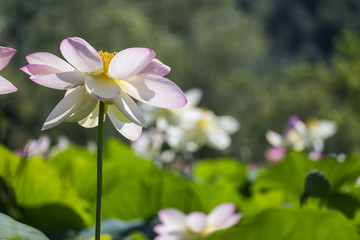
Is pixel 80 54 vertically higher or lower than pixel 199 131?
lower

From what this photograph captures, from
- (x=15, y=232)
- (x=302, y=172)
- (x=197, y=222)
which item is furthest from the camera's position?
(x=302, y=172)

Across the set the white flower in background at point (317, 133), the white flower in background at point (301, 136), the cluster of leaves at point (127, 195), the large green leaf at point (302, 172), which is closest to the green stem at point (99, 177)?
the cluster of leaves at point (127, 195)

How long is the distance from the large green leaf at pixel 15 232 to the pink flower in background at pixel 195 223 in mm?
188

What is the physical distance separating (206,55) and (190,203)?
38.1 ft

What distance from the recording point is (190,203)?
0.67 m

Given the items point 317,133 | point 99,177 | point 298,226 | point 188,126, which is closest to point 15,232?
point 99,177

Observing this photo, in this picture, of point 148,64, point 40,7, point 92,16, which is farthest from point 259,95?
point 148,64

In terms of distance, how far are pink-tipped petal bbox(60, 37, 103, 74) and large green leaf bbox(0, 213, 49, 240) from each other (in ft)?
0.40

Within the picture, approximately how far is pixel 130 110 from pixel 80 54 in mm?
57

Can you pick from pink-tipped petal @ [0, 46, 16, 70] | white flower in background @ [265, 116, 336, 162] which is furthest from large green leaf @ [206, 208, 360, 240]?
white flower in background @ [265, 116, 336, 162]

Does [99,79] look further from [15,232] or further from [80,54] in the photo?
[15,232]

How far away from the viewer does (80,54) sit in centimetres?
34

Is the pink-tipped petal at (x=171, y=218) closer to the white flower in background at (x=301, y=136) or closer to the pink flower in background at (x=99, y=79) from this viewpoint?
the pink flower in background at (x=99, y=79)

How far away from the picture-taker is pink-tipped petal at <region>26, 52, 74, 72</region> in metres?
0.34
